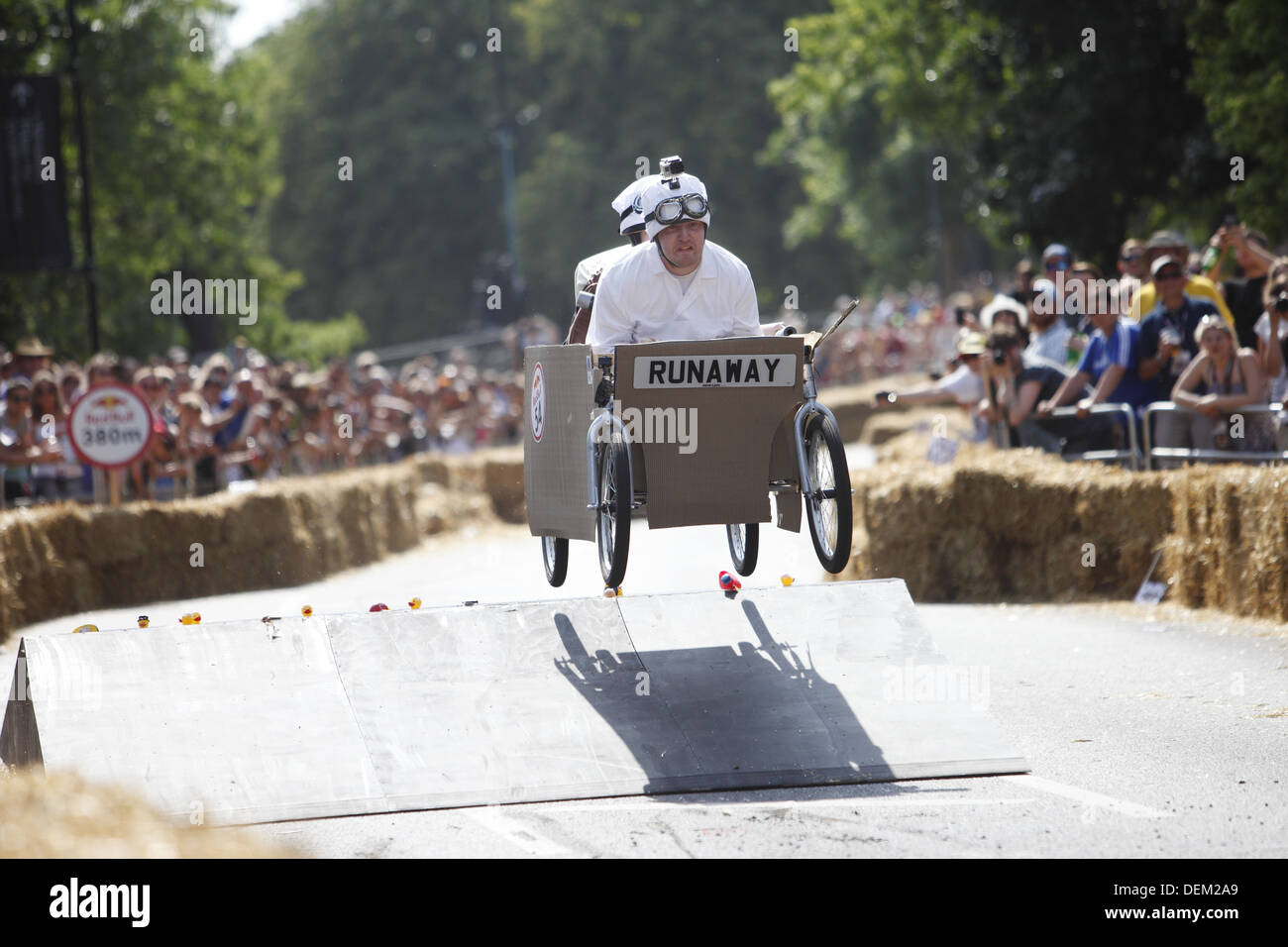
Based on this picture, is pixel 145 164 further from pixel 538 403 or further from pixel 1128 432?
pixel 538 403

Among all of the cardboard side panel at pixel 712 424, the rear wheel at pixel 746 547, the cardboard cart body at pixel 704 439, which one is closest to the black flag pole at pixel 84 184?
the rear wheel at pixel 746 547

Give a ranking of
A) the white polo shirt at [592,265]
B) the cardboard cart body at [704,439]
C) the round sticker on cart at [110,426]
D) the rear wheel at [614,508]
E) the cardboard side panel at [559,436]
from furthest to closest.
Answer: the round sticker on cart at [110,426] < the white polo shirt at [592,265] < the cardboard side panel at [559,436] < the cardboard cart body at [704,439] < the rear wheel at [614,508]

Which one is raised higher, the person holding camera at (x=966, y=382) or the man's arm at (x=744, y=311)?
the man's arm at (x=744, y=311)

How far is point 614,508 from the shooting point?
8.97m

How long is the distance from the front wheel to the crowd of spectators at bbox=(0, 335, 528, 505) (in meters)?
8.64

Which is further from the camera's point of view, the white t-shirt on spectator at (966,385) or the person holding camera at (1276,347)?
the white t-shirt on spectator at (966,385)

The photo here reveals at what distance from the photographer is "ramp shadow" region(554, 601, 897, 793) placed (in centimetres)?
786

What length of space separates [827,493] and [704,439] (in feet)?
2.20

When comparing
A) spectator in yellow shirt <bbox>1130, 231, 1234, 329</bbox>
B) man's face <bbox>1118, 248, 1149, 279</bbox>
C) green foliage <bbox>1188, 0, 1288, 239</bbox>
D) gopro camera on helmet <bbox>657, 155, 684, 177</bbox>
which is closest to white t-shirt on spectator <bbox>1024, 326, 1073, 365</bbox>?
man's face <bbox>1118, 248, 1149, 279</bbox>

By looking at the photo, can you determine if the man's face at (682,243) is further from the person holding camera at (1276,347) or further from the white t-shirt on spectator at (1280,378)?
the white t-shirt on spectator at (1280,378)

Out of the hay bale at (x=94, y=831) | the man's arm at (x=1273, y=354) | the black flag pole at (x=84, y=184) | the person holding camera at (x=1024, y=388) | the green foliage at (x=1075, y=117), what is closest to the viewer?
the hay bale at (x=94, y=831)

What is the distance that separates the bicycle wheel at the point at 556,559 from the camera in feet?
34.7

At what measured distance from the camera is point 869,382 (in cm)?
3653

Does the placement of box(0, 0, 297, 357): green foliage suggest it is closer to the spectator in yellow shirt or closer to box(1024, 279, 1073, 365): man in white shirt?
box(1024, 279, 1073, 365): man in white shirt
